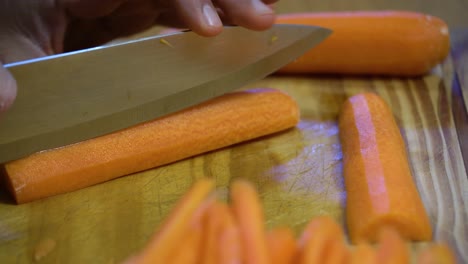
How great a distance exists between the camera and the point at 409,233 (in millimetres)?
1668

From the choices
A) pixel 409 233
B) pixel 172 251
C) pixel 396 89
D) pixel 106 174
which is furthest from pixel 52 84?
pixel 396 89

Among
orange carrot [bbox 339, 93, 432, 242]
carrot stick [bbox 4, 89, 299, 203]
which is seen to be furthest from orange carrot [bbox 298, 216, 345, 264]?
carrot stick [bbox 4, 89, 299, 203]

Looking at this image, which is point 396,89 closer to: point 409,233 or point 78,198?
point 409,233

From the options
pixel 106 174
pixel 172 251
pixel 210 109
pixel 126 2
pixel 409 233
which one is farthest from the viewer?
pixel 126 2

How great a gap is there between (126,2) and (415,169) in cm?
115

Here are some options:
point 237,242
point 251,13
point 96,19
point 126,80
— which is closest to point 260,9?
point 251,13

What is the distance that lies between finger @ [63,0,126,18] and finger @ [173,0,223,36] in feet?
1.35

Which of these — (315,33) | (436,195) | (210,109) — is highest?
(315,33)

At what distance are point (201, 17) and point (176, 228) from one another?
84cm

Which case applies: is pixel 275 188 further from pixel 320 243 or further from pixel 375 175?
pixel 320 243

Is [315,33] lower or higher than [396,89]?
higher

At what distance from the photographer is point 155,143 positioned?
1980 millimetres

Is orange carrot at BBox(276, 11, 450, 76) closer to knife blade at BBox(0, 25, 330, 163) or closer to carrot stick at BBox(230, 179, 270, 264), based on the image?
knife blade at BBox(0, 25, 330, 163)

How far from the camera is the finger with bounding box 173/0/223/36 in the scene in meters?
1.89
